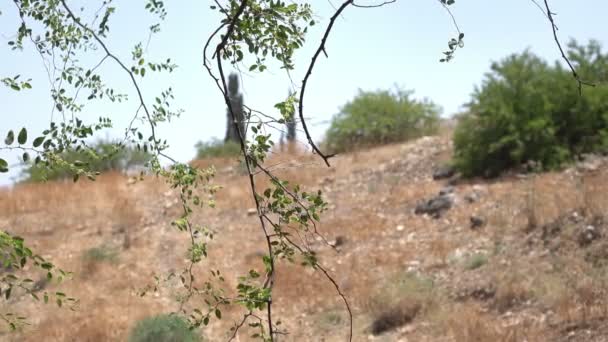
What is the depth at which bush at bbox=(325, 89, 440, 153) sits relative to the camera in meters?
20.6

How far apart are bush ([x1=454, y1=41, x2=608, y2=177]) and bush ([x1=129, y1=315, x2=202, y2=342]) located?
25.3 ft

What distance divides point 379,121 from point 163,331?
1438 centimetres

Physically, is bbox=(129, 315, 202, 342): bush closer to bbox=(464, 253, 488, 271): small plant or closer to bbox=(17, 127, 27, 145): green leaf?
bbox=(464, 253, 488, 271): small plant

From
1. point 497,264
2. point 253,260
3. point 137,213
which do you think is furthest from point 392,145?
point 497,264

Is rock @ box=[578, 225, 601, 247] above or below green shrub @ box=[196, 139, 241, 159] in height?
below

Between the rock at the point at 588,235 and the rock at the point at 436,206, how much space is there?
10.3 feet

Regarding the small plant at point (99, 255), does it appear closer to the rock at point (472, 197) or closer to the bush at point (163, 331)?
the bush at point (163, 331)

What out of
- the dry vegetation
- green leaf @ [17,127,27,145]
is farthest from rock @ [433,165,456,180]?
green leaf @ [17,127,27,145]

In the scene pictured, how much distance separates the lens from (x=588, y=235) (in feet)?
25.8

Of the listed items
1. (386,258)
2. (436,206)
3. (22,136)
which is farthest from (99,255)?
(22,136)

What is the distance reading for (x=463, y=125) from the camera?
14.6m

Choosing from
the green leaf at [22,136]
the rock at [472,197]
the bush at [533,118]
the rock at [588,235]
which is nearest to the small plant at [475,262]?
the rock at [588,235]

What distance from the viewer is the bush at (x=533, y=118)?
13.1m

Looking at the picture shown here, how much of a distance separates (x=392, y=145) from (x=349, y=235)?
8930 millimetres
